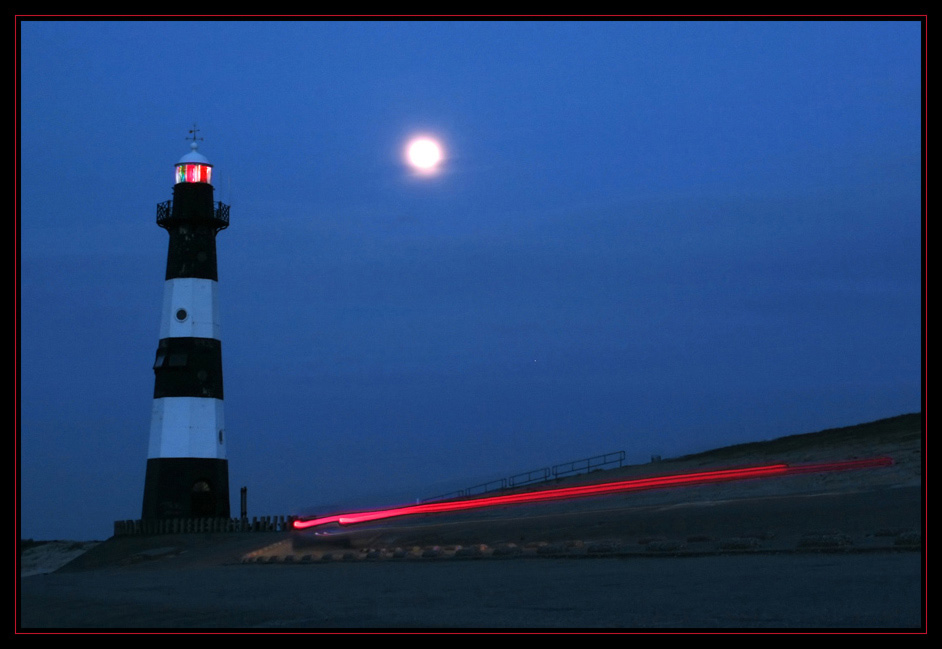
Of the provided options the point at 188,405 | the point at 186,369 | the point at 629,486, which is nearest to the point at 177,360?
the point at 186,369

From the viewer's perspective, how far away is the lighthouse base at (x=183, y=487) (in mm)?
42844

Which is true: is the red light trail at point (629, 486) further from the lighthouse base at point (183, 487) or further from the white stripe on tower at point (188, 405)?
the white stripe on tower at point (188, 405)

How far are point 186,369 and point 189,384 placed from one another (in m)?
0.58

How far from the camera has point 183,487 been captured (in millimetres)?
42906

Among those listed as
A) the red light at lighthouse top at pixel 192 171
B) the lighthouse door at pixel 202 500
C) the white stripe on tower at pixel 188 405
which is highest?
the red light at lighthouse top at pixel 192 171

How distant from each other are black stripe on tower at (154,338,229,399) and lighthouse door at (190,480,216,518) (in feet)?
11.1

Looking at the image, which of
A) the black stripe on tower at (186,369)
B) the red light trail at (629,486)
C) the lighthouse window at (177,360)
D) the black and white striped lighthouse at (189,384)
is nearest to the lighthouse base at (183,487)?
the black and white striped lighthouse at (189,384)

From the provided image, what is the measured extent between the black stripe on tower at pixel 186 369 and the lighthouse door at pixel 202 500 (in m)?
3.38

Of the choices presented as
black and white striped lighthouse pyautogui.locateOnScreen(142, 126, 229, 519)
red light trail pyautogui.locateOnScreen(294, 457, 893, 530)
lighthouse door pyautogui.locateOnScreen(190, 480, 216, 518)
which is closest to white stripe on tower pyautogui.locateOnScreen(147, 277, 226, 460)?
black and white striped lighthouse pyautogui.locateOnScreen(142, 126, 229, 519)

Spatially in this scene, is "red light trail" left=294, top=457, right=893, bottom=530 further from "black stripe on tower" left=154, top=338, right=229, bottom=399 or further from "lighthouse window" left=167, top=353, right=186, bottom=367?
"lighthouse window" left=167, top=353, right=186, bottom=367

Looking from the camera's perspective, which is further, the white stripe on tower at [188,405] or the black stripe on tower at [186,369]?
the black stripe on tower at [186,369]

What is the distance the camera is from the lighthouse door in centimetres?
4309

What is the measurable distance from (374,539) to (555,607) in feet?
65.0
